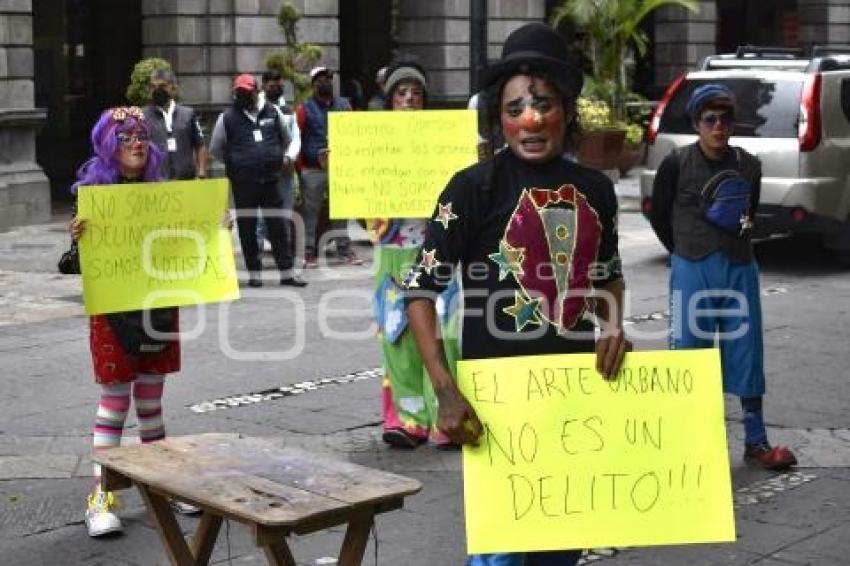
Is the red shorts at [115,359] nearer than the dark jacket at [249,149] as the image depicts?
Yes

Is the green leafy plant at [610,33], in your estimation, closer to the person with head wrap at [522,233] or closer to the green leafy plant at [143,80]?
the green leafy plant at [143,80]

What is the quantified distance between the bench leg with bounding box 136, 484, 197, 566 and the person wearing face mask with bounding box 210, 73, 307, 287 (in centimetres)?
892

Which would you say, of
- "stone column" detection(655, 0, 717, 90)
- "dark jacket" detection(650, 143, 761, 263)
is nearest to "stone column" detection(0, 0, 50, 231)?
"dark jacket" detection(650, 143, 761, 263)

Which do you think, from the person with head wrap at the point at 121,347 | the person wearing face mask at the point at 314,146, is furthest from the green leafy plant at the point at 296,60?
the person with head wrap at the point at 121,347

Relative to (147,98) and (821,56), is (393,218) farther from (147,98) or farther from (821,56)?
(821,56)

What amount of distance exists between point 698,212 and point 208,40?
46.5ft

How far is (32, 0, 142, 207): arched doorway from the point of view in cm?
2383

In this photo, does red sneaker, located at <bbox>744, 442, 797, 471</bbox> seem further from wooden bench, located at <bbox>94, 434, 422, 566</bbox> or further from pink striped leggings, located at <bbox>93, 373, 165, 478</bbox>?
wooden bench, located at <bbox>94, 434, 422, 566</bbox>

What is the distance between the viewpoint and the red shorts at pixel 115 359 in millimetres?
6211

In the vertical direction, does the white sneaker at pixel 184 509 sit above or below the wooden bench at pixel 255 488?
below

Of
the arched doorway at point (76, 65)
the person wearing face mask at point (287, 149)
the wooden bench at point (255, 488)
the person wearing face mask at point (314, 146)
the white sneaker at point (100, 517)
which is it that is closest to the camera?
the wooden bench at point (255, 488)

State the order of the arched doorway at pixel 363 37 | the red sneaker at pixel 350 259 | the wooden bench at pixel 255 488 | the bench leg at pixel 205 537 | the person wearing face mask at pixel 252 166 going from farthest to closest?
the arched doorway at pixel 363 37
the red sneaker at pixel 350 259
the person wearing face mask at pixel 252 166
the bench leg at pixel 205 537
the wooden bench at pixel 255 488

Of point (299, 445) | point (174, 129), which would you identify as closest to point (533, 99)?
point (299, 445)

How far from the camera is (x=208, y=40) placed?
20.5 metres
